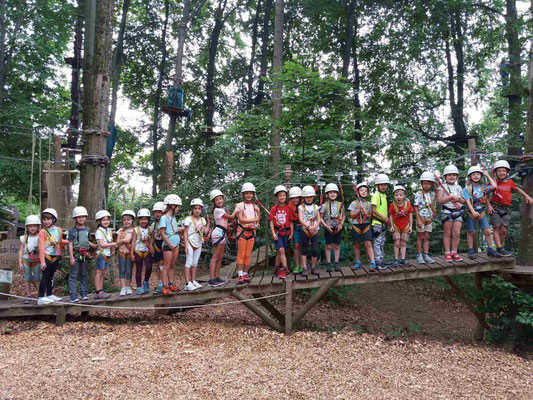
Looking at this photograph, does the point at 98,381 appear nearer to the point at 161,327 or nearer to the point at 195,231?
the point at 161,327

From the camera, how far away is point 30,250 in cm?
588

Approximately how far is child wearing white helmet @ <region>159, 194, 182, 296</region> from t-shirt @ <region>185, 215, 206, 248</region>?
0.20 m

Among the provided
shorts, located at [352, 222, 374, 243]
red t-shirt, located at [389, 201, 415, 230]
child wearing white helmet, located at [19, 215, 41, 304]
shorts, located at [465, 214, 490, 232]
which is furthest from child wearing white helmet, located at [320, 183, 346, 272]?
child wearing white helmet, located at [19, 215, 41, 304]

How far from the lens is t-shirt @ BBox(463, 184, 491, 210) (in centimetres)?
577

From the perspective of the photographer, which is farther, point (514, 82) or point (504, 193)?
point (514, 82)

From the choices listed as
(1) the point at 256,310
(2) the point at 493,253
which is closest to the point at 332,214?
(1) the point at 256,310

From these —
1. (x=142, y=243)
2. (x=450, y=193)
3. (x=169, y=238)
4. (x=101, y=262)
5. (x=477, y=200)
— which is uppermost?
(x=450, y=193)

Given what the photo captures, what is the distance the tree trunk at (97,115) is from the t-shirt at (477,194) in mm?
6478

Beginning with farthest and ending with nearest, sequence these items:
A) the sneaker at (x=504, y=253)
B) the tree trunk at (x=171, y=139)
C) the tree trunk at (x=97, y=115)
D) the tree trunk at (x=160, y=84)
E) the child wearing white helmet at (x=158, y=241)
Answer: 1. the tree trunk at (x=160, y=84)
2. the tree trunk at (x=171, y=139)
3. the tree trunk at (x=97, y=115)
4. the child wearing white helmet at (x=158, y=241)
5. the sneaker at (x=504, y=253)

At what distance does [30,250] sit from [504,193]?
7691mm

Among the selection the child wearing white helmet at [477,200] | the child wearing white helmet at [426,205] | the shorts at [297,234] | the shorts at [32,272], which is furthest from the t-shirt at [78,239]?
the child wearing white helmet at [477,200]

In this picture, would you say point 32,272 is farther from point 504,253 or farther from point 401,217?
point 504,253

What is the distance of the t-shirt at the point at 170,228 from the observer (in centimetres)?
593

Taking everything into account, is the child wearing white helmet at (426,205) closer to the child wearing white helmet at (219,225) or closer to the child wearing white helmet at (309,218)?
the child wearing white helmet at (309,218)
